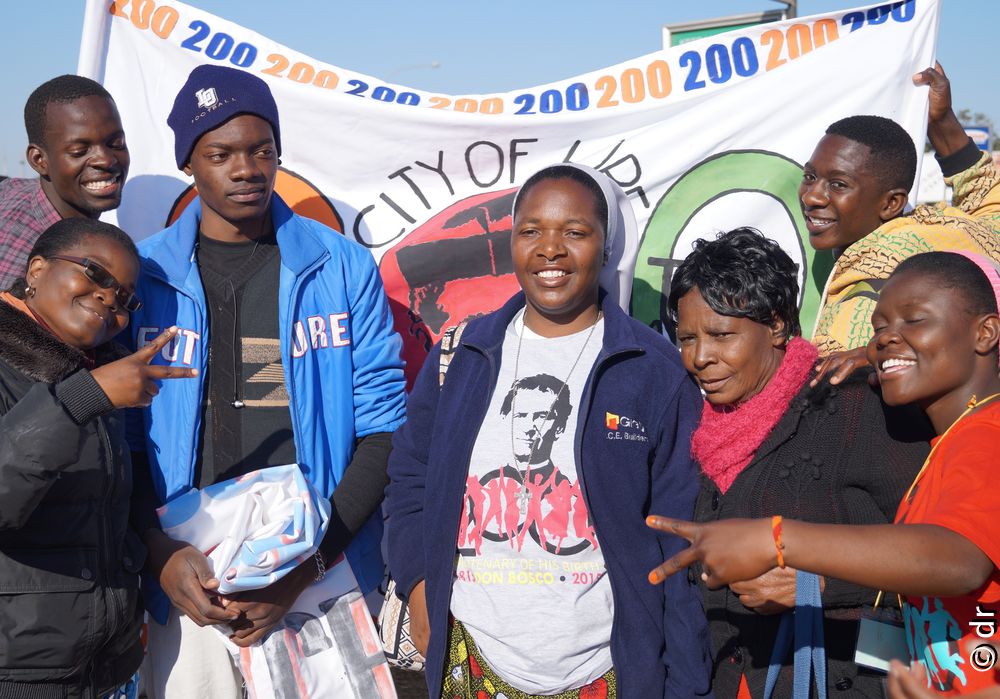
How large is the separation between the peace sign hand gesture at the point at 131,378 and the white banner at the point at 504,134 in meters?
1.99

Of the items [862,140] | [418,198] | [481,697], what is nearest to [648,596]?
[481,697]

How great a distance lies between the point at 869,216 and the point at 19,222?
10.4 feet

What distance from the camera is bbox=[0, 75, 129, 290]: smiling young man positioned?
142 inches

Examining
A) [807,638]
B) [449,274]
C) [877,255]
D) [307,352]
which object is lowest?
[807,638]

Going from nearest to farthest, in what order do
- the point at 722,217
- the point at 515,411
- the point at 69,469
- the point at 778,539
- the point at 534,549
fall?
the point at 778,539
the point at 69,469
the point at 534,549
the point at 515,411
the point at 722,217

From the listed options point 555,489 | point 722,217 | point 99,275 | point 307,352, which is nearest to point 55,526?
point 99,275

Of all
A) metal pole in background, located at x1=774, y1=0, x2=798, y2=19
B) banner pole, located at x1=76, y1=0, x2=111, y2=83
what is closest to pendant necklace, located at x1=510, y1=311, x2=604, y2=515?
banner pole, located at x1=76, y1=0, x2=111, y2=83

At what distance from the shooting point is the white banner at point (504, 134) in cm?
439

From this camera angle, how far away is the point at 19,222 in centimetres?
353

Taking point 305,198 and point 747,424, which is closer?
point 747,424

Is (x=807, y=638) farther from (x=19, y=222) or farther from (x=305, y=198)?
(x=305, y=198)

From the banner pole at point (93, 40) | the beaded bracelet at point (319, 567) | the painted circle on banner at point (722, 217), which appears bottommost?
the beaded bracelet at point (319, 567)

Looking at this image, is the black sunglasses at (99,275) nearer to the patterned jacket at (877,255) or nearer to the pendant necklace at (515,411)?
the pendant necklace at (515,411)

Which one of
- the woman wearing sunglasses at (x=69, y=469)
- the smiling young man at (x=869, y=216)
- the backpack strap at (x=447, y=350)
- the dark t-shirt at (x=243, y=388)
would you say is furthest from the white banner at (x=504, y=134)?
the woman wearing sunglasses at (x=69, y=469)
